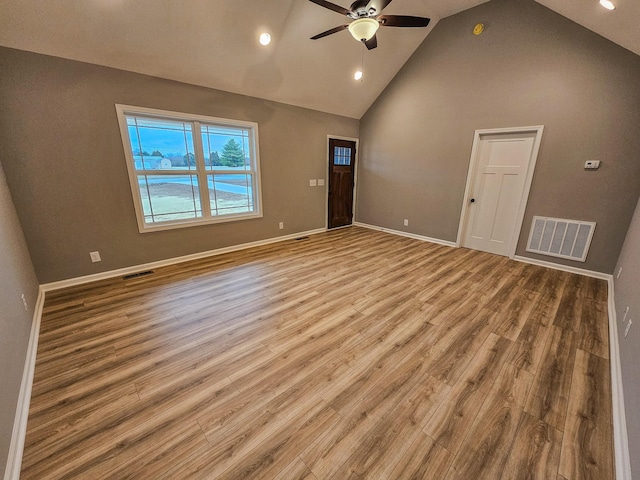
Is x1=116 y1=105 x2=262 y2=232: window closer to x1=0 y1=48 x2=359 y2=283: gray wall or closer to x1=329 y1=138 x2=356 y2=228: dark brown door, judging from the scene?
x1=0 y1=48 x2=359 y2=283: gray wall

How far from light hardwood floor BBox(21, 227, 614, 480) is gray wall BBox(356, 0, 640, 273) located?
134cm

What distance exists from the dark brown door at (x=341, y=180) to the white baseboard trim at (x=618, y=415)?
4.56 metres

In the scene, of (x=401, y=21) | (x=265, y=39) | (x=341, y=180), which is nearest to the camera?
(x=401, y=21)

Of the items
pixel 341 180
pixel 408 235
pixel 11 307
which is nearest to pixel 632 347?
pixel 408 235

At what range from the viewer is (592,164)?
3.29m

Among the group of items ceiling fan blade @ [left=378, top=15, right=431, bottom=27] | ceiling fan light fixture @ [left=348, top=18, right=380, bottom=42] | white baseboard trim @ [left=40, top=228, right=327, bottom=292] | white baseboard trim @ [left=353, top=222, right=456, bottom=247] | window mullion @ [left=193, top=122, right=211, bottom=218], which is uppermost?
ceiling fan blade @ [left=378, top=15, right=431, bottom=27]

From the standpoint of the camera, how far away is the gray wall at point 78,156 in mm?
2547

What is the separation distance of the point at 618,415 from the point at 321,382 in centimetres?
178

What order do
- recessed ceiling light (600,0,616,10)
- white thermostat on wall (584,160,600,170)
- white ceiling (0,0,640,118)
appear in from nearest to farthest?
recessed ceiling light (600,0,616,10)
white ceiling (0,0,640,118)
white thermostat on wall (584,160,600,170)

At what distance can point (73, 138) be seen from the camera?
2.81 m

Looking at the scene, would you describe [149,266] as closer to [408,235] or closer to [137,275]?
[137,275]

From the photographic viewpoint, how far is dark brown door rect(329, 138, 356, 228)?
558 centimetres

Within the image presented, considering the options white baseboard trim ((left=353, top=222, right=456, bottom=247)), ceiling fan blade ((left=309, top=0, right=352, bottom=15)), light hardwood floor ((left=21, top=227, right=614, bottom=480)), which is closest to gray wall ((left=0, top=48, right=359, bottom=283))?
light hardwood floor ((left=21, top=227, right=614, bottom=480))

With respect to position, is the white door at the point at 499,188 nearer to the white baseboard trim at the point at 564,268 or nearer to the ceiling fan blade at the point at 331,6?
the white baseboard trim at the point at 564,268
